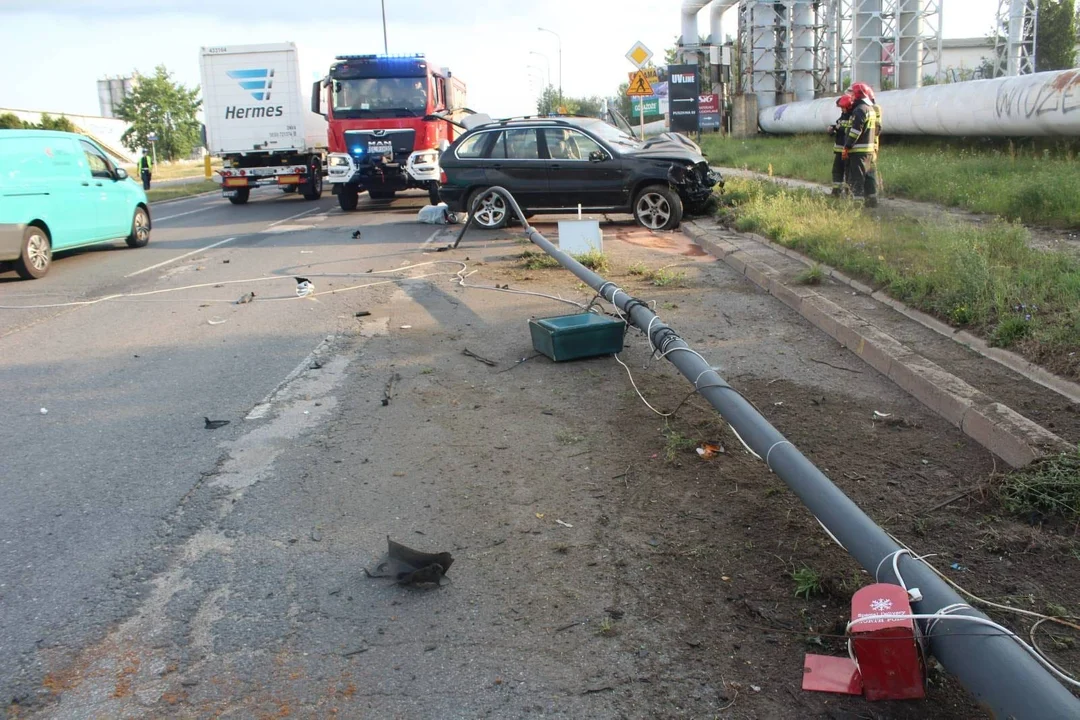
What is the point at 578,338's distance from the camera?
280 inches

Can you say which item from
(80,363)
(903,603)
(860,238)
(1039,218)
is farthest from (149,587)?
(1039,218)

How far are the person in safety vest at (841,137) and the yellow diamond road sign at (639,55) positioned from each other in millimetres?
10211

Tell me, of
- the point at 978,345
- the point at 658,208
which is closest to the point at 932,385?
the point at 978,345

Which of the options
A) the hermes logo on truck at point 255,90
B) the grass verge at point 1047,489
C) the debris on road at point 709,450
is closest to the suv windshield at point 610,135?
the hermes logo on truck at point 255,90

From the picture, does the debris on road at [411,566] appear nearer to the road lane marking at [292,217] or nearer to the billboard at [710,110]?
the road lane marking at [292,217]

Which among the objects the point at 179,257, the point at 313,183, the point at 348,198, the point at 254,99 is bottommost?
the point at 179,257

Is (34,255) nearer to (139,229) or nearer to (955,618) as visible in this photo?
(139,229)

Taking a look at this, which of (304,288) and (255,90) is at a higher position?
(255,90)

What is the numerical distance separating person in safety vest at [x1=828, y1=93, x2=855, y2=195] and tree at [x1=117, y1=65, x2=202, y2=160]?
50.8 m

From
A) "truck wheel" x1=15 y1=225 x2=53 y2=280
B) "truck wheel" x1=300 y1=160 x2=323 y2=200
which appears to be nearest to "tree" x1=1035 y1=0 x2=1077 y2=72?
"truck wheel" x1=300 y1=160 x2=323 y2=200

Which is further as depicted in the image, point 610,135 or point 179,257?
point 610,135

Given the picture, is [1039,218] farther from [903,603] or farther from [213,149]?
[213,149]

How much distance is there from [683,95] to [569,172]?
2190 centimetres

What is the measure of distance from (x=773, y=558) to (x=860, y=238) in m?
7.56
